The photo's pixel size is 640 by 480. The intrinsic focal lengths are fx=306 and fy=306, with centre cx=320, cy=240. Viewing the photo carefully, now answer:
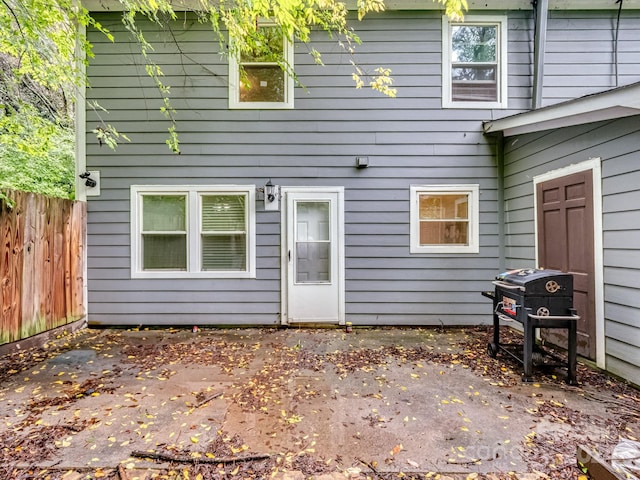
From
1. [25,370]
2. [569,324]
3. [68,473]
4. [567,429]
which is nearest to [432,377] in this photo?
[567,429]

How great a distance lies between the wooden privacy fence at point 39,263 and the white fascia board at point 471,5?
2.82 metres

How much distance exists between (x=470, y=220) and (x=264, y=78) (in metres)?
3.70

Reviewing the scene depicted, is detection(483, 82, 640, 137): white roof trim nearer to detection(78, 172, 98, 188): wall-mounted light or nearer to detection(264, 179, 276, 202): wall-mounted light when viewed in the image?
detection(264, 179, 276, 202): wall-mounted light

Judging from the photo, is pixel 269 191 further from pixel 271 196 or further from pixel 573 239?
pixel 573 239

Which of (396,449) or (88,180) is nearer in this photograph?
(396,449)

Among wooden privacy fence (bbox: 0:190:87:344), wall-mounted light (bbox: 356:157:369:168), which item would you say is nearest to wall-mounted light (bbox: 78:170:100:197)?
wooden privacy fence (bbox: 0:190:87:344)

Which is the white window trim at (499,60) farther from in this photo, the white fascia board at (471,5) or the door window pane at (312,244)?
the door window pane at (312,244)

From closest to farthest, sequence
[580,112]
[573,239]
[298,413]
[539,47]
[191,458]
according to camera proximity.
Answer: [191,458], [298,413], [580,112], [573,239], [539,47]

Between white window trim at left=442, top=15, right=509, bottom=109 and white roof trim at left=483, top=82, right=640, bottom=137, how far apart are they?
1.90ft

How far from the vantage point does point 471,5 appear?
4367mm

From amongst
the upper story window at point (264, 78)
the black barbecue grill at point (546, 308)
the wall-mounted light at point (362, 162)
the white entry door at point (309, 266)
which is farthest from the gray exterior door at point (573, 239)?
the upper story window at point (264, 78)

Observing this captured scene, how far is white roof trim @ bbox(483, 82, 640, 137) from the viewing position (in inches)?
101

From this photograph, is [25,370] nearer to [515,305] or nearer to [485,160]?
[515,305]

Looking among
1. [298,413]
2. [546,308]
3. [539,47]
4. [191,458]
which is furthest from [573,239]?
[191,458]
